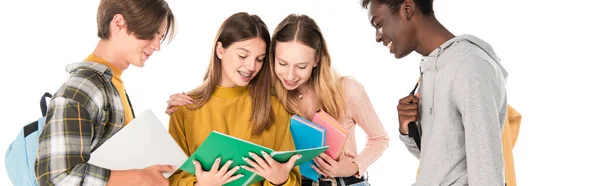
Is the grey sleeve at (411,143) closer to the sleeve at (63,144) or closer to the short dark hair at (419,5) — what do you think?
the short dark hair at (419,5)

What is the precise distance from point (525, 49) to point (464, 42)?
7.68 ft

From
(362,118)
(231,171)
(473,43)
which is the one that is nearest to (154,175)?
(231,171)

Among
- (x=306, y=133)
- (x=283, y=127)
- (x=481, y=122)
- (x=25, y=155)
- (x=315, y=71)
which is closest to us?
(x=481, y=122)

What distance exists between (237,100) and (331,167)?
1.57ft

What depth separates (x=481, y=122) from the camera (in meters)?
1.79

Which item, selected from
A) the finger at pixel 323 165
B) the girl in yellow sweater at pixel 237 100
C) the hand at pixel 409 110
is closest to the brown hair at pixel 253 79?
the girl in yellow sweater at pixel 237 100

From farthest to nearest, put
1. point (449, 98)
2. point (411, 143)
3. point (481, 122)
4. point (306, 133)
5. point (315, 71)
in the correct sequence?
point (315, 71)
point (306, 133)
point (411, 143)
point (449, 98)
point (481, 122)

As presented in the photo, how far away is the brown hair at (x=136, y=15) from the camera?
7.09 feet

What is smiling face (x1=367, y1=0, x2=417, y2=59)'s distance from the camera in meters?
2.08

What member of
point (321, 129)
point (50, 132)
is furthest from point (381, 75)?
point (50, 132)

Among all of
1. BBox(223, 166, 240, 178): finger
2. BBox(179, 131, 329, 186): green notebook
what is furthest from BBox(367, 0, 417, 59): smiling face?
BBox(223, 166, 240, 178): finger

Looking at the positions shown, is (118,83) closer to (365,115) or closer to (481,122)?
(365,115)

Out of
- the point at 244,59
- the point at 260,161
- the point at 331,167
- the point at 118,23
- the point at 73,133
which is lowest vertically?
the point at 331,167

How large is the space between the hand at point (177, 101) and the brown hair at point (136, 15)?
0.35m
